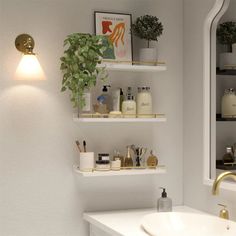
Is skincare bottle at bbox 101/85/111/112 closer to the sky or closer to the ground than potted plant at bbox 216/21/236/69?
closer to the ground

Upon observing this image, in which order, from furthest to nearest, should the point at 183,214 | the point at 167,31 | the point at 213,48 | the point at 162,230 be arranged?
the point at 167,31 → the point at 213,48 → the point at 183,214 → the point at 162,230

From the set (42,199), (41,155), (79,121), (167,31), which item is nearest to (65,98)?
(79,121)

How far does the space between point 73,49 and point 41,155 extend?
62 centimetres

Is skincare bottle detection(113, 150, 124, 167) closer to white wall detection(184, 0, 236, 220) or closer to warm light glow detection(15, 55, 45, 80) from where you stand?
white wall detection(184, 0, 236, 220)

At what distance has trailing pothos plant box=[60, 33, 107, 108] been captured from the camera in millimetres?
2332

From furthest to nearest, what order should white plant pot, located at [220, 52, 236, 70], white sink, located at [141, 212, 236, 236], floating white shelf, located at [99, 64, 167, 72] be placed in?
floating white shelf, located at [99, 64, 167, 72] < white plant pot, located at [220, 52, 236, 70] < white sink, located at [141, 212, 236, 236]

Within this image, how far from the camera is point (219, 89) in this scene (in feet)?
7.92

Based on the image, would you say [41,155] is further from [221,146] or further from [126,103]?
[221,146]

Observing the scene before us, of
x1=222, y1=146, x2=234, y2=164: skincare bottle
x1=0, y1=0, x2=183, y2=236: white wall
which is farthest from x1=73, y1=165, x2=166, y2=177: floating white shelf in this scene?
x1=222, y1=146, x2=234, y2=164: skincare bottle

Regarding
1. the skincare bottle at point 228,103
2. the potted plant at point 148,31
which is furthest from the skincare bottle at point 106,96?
the skincare bottle at point 228,103

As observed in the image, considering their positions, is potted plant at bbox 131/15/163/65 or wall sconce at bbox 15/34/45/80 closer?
wall sconce at bbox 15/34/45/80

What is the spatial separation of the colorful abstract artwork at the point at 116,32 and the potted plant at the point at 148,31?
0.06 metres

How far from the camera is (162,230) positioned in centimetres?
208

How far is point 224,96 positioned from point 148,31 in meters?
0.57
